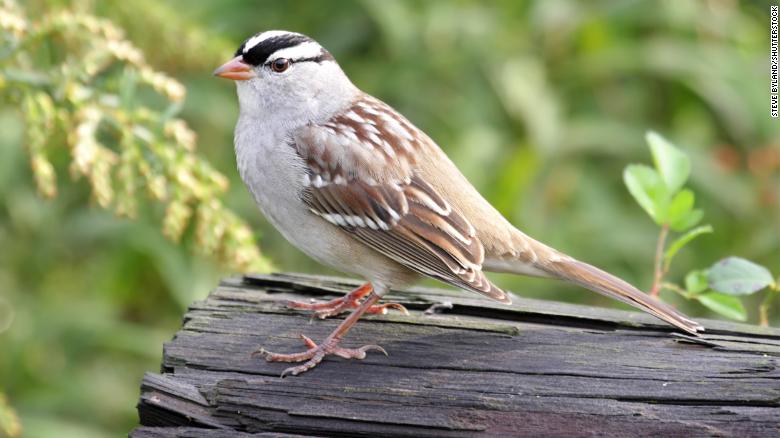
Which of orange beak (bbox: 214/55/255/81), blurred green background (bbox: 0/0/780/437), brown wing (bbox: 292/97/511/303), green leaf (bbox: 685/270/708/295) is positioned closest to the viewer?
brown wing (bbox: 292/97/511/303)

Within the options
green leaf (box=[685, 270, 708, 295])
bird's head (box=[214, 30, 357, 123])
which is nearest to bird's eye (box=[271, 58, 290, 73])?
bird's head (box=[214, 30, 357, 123])

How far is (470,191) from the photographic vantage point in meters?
4.38

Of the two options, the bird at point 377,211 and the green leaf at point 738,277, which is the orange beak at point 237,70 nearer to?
the bird at point 377,211

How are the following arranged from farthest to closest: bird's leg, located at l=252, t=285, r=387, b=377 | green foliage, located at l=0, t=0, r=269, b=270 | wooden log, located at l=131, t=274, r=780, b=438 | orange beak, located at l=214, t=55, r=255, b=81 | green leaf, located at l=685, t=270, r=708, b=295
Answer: orange beak, located at l=214, t=55, r=255, b=81
green leaf, located at l=685, t=270, r=708, b=295
green foliage, located at l=0, t=0, r=269, b=270
bird's leg, located at l=252, t=285, r=387, b=377
wooden log, located at l=131, t=274, r=780, b=438

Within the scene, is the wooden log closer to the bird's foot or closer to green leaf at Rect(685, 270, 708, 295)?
the bird's foot

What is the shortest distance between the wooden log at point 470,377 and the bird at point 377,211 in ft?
0.45

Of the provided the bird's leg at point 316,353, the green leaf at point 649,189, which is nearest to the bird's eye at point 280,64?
the bird's leg at point 316,353

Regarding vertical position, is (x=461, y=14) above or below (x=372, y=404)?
above

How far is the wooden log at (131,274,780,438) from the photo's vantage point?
350 cm

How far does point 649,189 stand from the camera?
14.3 ft

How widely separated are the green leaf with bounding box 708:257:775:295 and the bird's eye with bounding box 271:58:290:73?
1.86 metres

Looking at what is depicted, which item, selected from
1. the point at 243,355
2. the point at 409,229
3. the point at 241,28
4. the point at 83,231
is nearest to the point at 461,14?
the point at 241,28

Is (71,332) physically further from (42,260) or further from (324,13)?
(324,13)

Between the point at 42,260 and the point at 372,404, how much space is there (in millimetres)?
3106
